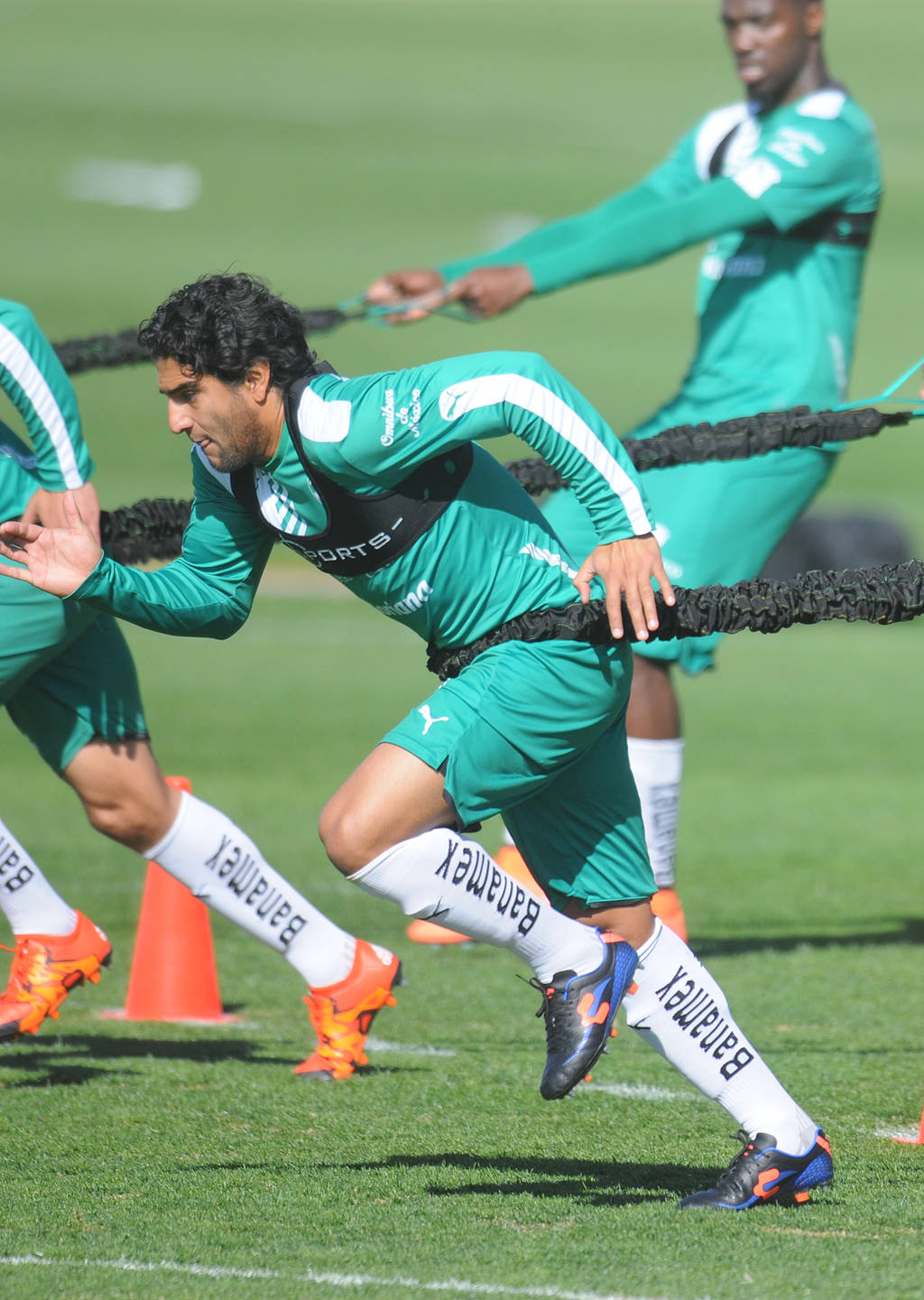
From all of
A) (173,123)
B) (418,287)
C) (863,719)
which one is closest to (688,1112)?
(418,287)

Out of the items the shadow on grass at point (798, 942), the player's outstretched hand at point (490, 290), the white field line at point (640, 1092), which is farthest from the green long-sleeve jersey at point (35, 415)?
the shadow on grass at point (798, 942)

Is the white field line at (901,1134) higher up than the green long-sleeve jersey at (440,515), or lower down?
lower down

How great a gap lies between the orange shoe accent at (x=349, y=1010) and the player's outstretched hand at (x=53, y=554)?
169cm

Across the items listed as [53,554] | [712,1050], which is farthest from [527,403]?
[712,1050]

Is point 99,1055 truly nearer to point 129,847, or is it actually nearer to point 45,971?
point 45,971

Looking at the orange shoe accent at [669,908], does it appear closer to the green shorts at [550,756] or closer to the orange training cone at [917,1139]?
the orange training cone at [917,1139]

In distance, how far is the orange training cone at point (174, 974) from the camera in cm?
590

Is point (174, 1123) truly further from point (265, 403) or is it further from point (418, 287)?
point (418, 287)

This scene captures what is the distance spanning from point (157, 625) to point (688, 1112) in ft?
5.97

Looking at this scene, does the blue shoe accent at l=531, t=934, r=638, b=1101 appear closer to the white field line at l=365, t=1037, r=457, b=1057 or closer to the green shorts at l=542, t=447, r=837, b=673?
the white field line at l=365, t=1037, r=457, b=1057

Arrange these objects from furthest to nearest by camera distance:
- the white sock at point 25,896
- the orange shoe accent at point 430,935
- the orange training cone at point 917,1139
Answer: the orange shoe accent at point 430,935, the white sock at point 25,896, the orange training cone at point 917,1139

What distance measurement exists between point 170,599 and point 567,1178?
1.53 metres

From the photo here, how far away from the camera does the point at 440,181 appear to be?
53781mm

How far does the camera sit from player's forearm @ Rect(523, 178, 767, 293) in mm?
6102
